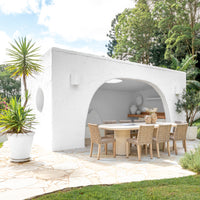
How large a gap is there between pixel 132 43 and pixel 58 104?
49.4 ft

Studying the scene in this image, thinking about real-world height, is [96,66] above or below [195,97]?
above

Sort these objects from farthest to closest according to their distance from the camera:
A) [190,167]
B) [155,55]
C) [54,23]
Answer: [155,55], [54,23], [190,167]

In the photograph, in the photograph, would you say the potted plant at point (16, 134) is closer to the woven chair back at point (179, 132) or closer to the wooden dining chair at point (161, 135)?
the wooden dining chair at point (161, 135)

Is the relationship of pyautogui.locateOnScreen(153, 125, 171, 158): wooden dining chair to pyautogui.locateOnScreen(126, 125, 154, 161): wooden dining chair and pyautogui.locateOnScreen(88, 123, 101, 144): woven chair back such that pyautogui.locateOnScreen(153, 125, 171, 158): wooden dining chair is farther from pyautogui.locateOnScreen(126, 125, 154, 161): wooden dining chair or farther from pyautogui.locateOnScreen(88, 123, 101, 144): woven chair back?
pyautogui.locateOnScreen(88, 123, 101, 144): woven chair back

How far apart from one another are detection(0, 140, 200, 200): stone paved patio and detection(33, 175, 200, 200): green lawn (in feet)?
1.06

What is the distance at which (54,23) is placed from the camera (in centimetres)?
1334

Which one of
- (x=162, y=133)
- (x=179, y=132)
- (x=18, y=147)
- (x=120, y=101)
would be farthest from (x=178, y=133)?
(x=120, y=101)

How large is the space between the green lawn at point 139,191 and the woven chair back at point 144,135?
1819 millimetres

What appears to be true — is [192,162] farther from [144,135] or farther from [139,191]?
[139,191]

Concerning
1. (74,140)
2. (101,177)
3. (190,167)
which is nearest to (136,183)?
(101,177)

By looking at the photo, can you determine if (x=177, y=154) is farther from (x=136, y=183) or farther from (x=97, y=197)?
(x=97, y=197)

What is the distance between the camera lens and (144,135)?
18.4 ft

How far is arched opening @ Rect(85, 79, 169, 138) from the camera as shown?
11750 mm

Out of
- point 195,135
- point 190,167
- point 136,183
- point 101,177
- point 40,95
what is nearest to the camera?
point 136,183
